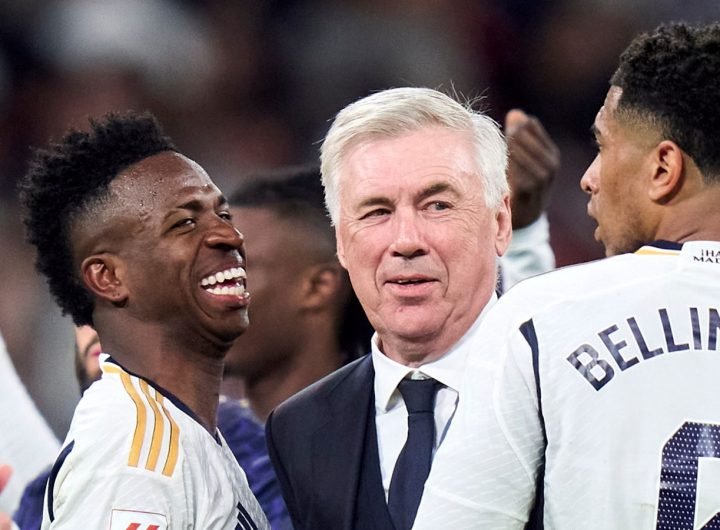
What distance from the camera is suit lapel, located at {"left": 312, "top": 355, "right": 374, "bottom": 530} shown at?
2414mm

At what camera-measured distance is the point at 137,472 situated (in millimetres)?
2193

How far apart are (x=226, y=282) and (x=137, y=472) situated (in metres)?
0.60

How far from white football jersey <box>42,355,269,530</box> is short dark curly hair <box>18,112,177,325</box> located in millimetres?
301

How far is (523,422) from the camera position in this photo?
178 centimetres

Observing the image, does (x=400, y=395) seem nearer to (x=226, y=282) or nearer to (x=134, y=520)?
(x=226, y=282)

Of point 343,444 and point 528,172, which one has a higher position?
point 528,172

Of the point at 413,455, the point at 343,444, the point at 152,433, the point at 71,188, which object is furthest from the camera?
the point at 71,188

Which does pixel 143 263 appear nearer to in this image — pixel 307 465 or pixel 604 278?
pixel 307 465

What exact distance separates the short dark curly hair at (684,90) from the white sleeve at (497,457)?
407mm

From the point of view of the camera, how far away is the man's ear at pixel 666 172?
6.08 ft

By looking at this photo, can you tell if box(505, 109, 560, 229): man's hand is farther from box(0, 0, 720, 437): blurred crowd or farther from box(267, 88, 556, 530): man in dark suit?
box(0, 0, 720, 437): blurred crowd

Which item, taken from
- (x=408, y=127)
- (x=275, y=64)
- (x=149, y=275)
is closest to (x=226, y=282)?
(x=149, y=275)

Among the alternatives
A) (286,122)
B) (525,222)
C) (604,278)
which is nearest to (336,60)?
(286,122)

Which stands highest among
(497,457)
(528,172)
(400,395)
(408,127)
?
(528,172)
